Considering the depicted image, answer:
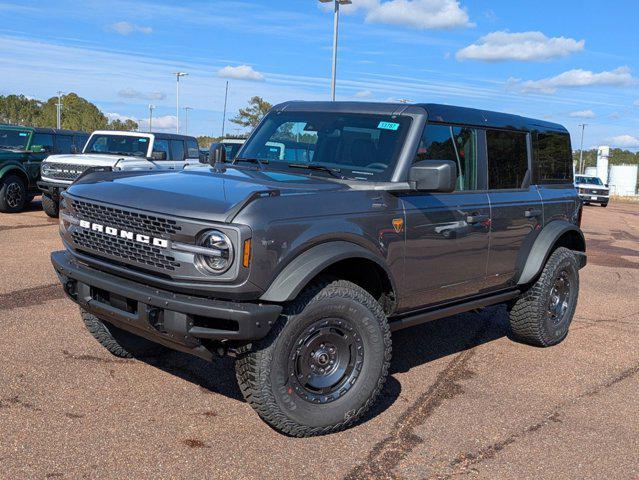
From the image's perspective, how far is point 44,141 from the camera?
14.7 metres

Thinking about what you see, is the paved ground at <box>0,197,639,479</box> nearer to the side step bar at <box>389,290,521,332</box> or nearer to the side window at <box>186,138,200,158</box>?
the side step bar at <box>389,290,521,332</box>

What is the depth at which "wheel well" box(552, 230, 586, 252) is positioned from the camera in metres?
5.97

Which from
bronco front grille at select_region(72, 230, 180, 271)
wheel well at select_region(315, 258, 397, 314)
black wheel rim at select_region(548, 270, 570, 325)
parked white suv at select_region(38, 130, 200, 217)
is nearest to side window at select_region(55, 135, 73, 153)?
parked white suv at select_region(38, 130, 200, 217)

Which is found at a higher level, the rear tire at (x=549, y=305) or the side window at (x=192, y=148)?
the side window at (x=192, y=148)

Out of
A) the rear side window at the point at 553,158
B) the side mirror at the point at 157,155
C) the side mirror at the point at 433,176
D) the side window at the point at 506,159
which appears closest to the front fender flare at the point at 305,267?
the side mirror at the point at 433,176

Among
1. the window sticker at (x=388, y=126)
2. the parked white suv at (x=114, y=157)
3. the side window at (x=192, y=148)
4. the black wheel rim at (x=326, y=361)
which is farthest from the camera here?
the side window at (x=192, y=148)

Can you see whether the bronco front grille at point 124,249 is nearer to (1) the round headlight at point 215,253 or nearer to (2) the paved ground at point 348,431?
(1) the round headlight at point 215,253

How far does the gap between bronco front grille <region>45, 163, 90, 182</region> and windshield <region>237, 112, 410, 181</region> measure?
8.07m

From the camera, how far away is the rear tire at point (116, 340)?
4.65 m

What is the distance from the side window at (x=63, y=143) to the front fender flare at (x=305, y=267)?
13.0m

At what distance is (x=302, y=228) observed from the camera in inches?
140

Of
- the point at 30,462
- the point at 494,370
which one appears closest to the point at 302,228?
the point at 30,462

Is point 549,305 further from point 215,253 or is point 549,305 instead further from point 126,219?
point 126,219

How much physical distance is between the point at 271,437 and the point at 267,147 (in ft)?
7.38
